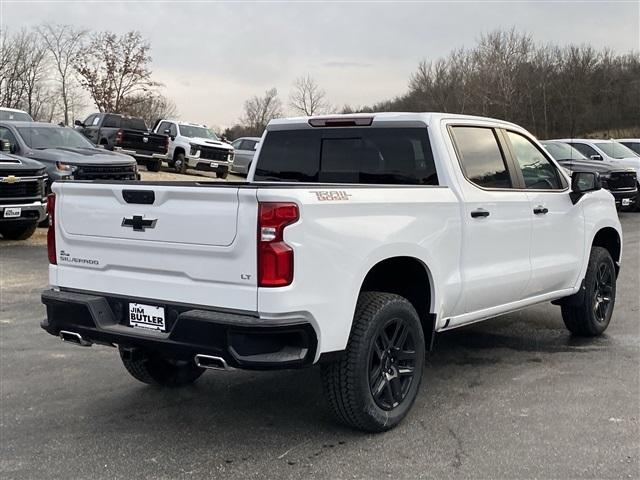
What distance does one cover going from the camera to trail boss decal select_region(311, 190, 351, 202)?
3.47 metres

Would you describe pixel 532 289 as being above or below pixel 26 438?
above

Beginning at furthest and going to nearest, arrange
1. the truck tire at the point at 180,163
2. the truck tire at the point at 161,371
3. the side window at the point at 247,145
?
the side window at the point at 247,145, the truck tire at the point at 180,163, the truck tire at the point at 161,371

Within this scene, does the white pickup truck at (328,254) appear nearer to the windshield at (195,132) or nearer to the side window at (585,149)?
the side window at (585,149)

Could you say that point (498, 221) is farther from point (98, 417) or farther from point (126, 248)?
point (98, 417)

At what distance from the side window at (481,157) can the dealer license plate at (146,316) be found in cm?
228

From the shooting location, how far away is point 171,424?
13.8 feet

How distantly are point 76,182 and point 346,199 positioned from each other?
5.51 feet

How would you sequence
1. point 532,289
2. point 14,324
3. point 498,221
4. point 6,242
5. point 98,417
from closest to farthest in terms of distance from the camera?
point 98,417 → point 498,221 → point 532,289 → point 14,324 → point 6,242

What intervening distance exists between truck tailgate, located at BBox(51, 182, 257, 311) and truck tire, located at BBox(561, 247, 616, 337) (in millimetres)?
3727

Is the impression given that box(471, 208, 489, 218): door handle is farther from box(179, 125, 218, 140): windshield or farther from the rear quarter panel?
box(179, 125, 218, 140): windshield

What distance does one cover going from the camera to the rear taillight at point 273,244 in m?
3.29

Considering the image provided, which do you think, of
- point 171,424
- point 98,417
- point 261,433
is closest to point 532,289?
point 261,433

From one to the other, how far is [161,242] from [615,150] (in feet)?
56.1

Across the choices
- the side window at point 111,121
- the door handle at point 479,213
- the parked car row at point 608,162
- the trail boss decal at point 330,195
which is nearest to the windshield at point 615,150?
the parked car row at point 608,162
